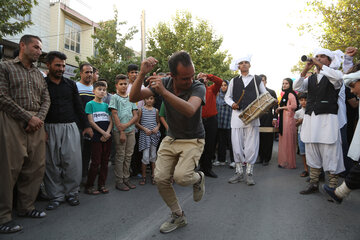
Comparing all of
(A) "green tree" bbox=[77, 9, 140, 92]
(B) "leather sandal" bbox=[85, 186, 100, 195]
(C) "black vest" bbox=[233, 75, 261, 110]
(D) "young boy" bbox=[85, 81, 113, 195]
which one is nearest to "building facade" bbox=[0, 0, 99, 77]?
(A) "green tree" bbox=[77, 9, 140, 92]

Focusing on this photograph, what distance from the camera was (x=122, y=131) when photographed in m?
4.73

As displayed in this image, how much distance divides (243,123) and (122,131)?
2453mm

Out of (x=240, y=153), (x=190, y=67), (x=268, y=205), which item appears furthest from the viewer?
(x=240, y=153)

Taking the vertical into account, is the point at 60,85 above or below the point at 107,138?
above

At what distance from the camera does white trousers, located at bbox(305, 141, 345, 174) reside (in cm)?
426

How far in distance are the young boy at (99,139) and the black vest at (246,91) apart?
2683 millimetres

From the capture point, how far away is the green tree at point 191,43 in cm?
2142

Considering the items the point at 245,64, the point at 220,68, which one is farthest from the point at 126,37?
the point at 245,64

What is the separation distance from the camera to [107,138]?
4496 millimetres

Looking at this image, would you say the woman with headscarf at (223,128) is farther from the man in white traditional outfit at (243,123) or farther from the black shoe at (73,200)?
the black shoe at (73,200)

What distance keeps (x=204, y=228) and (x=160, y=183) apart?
74 centimetres

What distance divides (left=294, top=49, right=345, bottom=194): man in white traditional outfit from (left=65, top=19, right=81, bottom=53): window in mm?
19039

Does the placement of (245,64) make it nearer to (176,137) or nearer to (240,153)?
(240,153)

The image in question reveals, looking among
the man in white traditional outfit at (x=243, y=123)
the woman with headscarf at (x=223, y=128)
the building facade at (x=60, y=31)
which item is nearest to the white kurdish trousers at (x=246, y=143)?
the man in white traditional outfit at (x=243, y=123)
